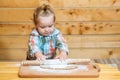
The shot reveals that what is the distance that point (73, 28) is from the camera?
2979 millimetres

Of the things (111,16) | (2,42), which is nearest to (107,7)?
(111,16)

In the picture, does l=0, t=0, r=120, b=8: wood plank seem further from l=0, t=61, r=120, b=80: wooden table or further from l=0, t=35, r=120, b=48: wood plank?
l=0, t=61, r=120, b=80: wooden table

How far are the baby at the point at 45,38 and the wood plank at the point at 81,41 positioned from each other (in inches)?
42.9

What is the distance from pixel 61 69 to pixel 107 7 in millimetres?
1685

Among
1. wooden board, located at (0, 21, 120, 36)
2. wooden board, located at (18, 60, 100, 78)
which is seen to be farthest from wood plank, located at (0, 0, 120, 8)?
wooden board, located at (18, 60, 100, 78)

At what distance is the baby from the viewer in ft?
5.80

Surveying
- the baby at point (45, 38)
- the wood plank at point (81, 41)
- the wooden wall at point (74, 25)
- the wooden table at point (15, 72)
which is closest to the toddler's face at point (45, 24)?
the baby at point (45, 38)

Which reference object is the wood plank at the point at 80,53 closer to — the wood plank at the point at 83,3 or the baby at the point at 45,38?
the wood plank at the point at 83,3

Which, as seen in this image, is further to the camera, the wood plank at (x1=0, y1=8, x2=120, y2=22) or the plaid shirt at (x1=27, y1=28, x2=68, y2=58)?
the wood plank at (x1=0, y1=8, x2=120, y2=22)

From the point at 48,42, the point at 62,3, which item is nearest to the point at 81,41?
the point at 62,3

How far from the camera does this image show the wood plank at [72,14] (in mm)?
2889

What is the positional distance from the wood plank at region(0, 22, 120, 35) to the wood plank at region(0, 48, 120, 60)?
0.20 m

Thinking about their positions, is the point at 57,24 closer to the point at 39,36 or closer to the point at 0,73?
the point at 39,36

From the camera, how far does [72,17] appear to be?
2.93m
